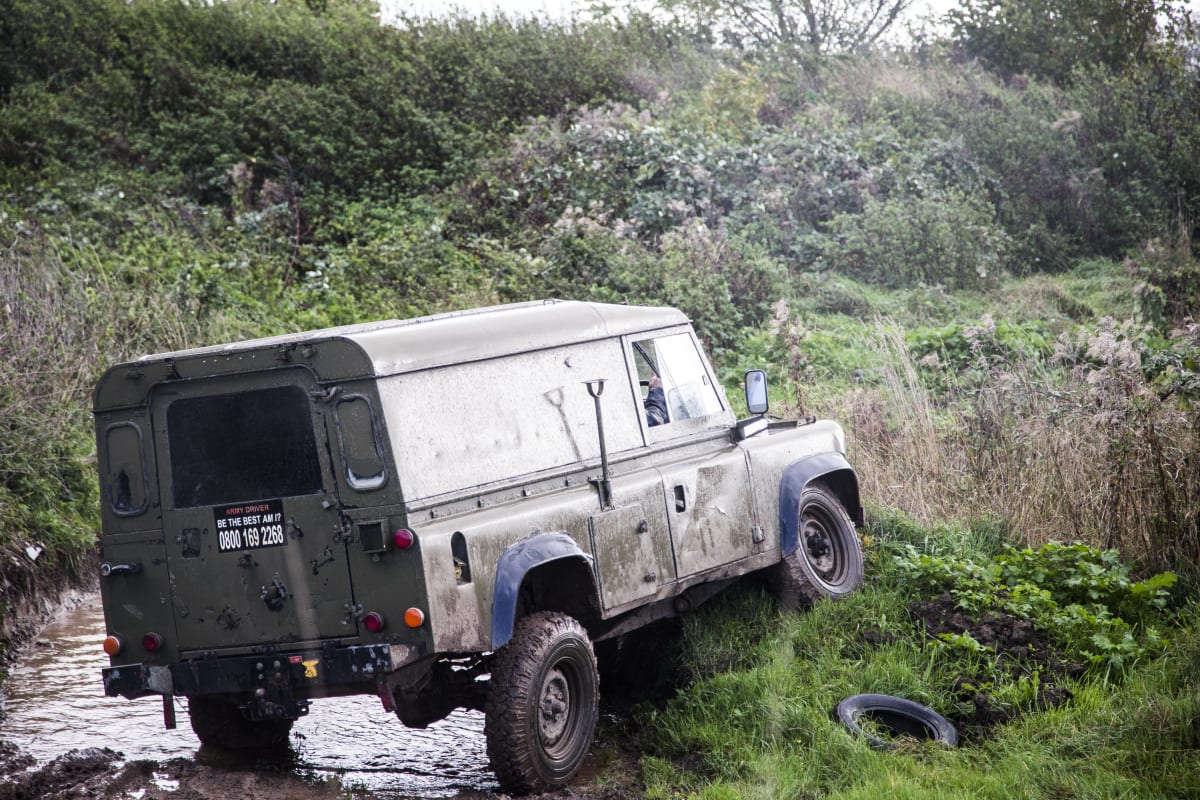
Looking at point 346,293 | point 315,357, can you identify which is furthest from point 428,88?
point 315,357

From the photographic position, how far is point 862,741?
5.59 meters

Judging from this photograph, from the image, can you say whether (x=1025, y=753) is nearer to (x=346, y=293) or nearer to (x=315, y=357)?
(x=315, y=357)

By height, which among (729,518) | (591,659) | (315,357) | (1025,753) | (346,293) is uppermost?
(346,293)

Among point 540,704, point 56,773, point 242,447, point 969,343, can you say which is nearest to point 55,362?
point 56,773

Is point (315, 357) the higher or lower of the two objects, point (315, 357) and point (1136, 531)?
the higher

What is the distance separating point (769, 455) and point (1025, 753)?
2487 millimetres

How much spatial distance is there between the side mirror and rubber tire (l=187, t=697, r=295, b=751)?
3210 millimetres

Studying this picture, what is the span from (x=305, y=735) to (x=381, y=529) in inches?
85.8

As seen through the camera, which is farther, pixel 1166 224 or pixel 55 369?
pixel 1166 224

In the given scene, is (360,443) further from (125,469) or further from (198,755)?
(198,755)

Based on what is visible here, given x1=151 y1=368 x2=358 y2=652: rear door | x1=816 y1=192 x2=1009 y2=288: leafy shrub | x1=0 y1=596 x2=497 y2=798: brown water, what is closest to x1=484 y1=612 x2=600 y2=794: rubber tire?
x1=0 y1=596 x2=497 y2=798: brown water

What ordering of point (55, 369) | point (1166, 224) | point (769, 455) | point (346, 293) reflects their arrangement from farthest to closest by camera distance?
1. point (1166, 224)
2. point (346, 293)
3. point (55, 369)
4. point (769, 455)

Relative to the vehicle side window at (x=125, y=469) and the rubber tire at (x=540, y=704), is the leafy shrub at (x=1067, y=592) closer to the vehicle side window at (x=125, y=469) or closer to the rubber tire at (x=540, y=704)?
the rubber tire at (x=540, y=704)

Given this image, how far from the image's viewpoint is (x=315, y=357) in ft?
17.3
